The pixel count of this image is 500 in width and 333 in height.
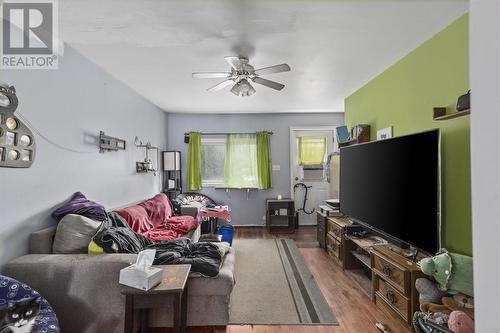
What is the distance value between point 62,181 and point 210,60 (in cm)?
176

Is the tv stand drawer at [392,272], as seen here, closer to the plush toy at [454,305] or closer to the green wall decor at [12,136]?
the plush toy at [454,305]

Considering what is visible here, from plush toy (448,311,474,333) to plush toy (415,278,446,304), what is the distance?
0.95 feet

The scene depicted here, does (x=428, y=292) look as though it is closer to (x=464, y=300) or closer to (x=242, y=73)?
(x=464, y=300)

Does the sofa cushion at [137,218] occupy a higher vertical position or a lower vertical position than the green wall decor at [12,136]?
lower

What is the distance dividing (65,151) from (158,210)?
5.31 feet

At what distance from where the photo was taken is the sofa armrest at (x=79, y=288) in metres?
1.70

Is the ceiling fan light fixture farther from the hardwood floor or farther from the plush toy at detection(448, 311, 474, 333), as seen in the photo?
the plush toy at detection(448, 311, 474, 333)

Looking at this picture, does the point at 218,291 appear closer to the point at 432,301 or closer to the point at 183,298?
the point at 183,298

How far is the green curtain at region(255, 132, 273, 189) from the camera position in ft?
17.2

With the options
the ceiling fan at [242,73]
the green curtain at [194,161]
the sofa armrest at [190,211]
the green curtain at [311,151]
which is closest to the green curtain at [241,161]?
the green curtain at [194,161]

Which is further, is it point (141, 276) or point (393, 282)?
point (393, 282)

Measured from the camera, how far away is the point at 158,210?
12.0 feet

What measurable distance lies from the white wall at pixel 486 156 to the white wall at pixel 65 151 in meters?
2.40

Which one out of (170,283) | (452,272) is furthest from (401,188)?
(170,283)
